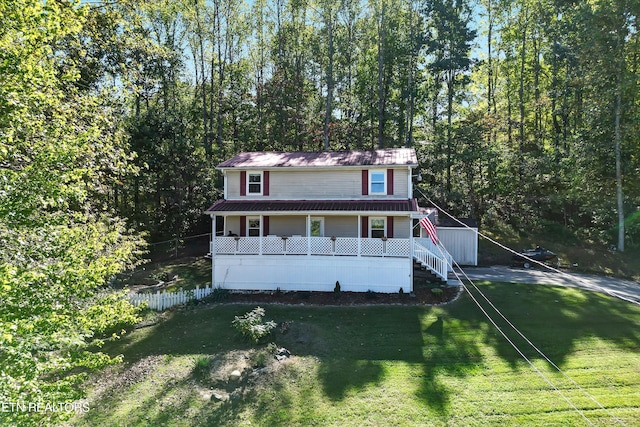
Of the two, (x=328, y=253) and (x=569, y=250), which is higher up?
(x=328, y=253)

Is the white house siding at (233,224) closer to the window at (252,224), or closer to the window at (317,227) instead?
the window at (252,224)

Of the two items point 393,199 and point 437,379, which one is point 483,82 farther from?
point 437,379

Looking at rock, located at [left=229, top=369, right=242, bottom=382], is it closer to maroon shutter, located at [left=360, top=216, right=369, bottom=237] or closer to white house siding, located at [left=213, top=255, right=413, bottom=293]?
white house siding, located at [left=213, top=255, right=413, bottom=293]

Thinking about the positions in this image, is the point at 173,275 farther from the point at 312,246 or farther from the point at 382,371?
the point at 382,371

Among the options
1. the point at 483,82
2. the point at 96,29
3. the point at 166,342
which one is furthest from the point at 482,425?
the point at 483,82

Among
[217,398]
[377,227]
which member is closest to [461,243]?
[377,227]

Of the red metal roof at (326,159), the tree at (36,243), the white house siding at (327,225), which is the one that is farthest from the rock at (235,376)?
the red metal roof at (326,159)
